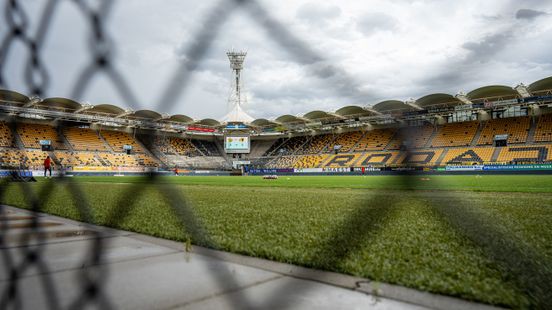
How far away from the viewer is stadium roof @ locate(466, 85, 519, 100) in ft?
96.9

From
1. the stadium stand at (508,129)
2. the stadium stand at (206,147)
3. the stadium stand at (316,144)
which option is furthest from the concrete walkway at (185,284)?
the stadium stand at (206,147)

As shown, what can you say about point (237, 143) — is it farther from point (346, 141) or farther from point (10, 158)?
point (10, 158)

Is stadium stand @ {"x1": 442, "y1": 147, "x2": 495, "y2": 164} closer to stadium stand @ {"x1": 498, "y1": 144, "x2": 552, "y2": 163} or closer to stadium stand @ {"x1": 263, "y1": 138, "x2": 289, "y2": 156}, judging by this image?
stadium stand @ {"x1": 498, "y1": 144, "x2": 552, "y2": 163}

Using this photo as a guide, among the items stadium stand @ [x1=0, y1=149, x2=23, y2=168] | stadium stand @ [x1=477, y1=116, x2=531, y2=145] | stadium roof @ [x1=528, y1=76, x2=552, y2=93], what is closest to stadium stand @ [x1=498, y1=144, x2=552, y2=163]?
stadium stand @ [x1=477, y1=116, x2=531, y2=145]

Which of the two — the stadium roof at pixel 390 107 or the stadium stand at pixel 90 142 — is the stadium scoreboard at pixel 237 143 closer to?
the stadium stand at pixel 90 142

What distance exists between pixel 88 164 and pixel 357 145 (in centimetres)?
2463

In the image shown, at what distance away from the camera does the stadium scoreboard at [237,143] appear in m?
47.5

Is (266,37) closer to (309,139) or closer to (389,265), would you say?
(389,265)

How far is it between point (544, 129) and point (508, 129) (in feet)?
8.56

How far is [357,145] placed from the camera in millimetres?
36906

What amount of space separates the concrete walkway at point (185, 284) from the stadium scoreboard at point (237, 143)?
44755mm

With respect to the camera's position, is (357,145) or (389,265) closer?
(389,265)

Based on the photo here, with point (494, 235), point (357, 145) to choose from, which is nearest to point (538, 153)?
point (357, 145)

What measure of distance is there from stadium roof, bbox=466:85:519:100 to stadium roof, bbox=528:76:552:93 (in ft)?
3.65
